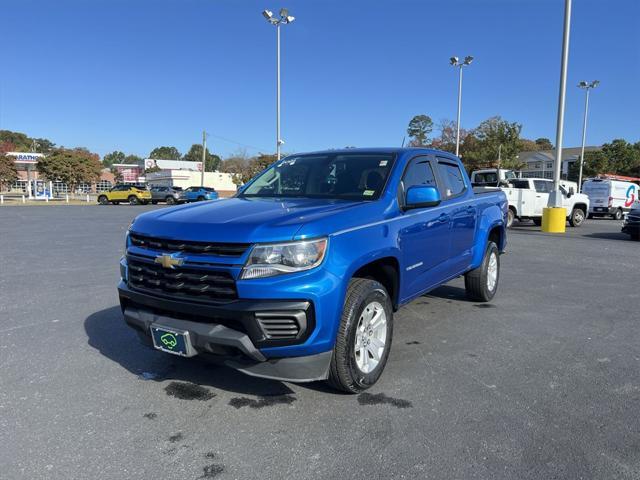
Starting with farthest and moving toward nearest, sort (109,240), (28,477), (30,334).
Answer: (109,240) < (30,334) < (28,477)

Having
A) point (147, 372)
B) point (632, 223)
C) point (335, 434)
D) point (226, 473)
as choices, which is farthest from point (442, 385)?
point (632, 223)

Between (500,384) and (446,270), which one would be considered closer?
(500,384)

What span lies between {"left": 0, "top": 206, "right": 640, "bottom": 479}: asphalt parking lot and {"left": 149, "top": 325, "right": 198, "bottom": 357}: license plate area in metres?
0.45

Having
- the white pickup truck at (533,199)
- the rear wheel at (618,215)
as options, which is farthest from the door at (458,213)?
the rear wheel at (618,215)

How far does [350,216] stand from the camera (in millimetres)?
3381

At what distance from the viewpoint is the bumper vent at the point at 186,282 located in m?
3.01

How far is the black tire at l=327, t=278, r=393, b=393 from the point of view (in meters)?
3.21

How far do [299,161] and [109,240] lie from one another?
9.43m

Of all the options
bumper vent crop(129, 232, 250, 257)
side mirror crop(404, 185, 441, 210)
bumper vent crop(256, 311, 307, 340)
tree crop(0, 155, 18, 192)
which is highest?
tree crop(0, 155, 18, 192)

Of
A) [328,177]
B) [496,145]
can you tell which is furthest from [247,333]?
[496,145]

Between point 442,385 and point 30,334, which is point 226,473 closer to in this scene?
point 442,385

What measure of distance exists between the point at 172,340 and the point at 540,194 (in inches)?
710

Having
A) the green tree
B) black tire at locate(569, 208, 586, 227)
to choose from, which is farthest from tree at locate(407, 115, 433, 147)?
black tire at locate(569, 208, 586, 227)

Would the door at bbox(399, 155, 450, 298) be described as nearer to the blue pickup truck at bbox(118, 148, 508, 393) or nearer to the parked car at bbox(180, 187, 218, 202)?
the blue pickup truck at bbox(118, 148, 508, 393)
